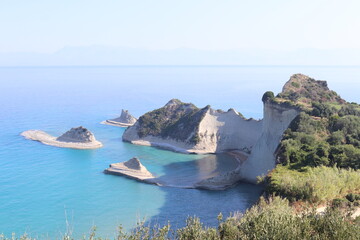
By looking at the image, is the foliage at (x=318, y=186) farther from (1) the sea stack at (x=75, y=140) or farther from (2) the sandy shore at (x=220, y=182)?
(1) the sea stack at (x=75, y=140)

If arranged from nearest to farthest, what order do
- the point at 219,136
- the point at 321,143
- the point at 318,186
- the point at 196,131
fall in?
1. the point at 318,186
2. the point at 321,143
3. the point at 219,136
4. the point at 196,131

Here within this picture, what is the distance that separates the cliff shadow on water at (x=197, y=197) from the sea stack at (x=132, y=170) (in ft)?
6.94

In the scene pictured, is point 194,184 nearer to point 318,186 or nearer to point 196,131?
point 196,131

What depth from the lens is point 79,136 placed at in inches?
2697

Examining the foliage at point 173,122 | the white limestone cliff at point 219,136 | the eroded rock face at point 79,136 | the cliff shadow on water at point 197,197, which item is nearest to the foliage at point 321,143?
the cliff shadow on water at point 197,197

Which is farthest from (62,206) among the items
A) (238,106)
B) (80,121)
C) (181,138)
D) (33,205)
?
(238,106)

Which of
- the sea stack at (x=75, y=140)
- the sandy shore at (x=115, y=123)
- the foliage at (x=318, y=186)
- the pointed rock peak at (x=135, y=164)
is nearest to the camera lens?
the foliage at (x=318, y=186)

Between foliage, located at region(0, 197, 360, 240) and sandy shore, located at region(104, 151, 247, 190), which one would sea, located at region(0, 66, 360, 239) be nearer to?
sandy shore, located at region(104, 151, 247, 190)

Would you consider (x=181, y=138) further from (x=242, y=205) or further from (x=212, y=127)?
(x=242, y=205)

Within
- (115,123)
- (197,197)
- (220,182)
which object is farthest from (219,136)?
(115,123)

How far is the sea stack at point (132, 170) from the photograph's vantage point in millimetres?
48625

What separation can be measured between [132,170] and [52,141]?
25366 millimetres

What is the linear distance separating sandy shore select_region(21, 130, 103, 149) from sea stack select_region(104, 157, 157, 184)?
15.2 m

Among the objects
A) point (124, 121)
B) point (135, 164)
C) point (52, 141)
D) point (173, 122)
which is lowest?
point (52, 141)
